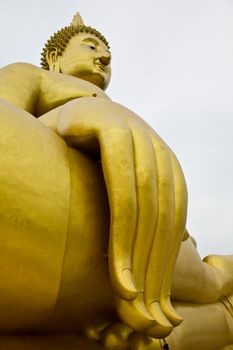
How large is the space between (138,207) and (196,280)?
0.81 m

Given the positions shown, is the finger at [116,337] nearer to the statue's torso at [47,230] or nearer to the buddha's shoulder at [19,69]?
the statue's torso at [47,230]

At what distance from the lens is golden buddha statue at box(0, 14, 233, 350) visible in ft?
3.80

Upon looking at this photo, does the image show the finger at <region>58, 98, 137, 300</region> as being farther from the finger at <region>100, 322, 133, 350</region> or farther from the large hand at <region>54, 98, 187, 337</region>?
the finger at <region>100, 322, 133, 350</region>

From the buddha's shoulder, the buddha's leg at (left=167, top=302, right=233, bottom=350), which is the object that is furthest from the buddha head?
the buddha's leg at (left=167, top=302, right=233, bottom=350)

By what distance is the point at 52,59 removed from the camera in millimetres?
3146

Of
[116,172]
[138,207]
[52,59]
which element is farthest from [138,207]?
[52,59]

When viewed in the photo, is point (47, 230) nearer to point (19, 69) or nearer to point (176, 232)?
point (176, 232)

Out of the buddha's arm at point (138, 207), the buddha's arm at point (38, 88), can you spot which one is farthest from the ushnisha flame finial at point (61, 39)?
the buddha's arm at point (138, 207)

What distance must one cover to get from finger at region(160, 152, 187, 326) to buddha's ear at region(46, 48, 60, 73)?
73.6 inches

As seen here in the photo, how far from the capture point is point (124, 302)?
124cm

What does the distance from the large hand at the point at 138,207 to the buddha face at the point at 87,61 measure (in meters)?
1.59

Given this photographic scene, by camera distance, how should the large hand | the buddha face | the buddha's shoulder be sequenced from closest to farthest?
the large hand
the buddha's shoulder
the buddha face

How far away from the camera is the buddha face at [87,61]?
3.00 m

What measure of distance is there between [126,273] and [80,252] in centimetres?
15
